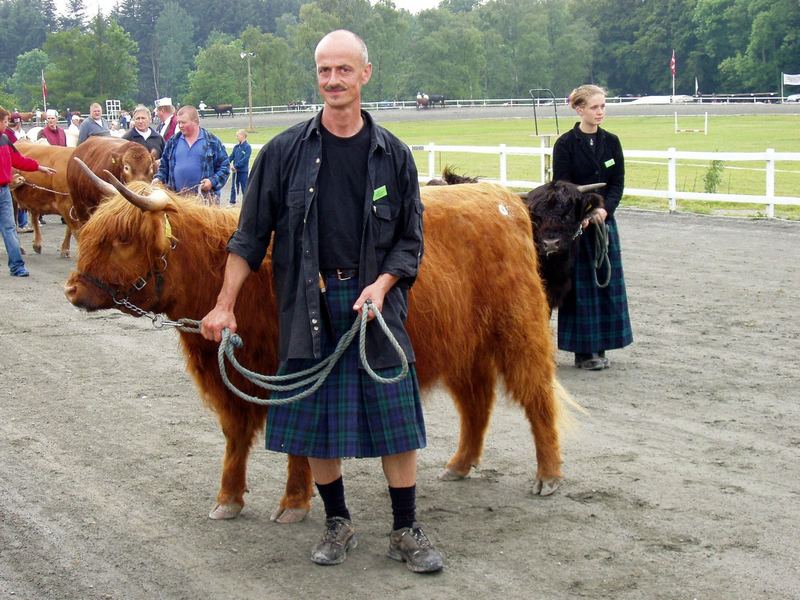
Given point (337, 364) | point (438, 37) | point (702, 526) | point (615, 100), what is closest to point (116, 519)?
point (337, 364)

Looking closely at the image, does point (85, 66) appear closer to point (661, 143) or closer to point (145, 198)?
point (661, 143)

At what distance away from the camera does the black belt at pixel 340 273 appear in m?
4.38

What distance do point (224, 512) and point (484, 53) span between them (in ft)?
350

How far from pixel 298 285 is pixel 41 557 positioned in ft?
5.61

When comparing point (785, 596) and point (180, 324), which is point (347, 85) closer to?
point (180, 324)

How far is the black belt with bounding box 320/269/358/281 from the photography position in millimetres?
4379

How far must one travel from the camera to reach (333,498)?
15.4 ft

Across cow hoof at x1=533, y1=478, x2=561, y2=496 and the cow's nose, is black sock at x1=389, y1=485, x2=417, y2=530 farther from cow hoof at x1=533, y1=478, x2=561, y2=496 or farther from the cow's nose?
the cow's nose

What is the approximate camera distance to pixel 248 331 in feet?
16.1

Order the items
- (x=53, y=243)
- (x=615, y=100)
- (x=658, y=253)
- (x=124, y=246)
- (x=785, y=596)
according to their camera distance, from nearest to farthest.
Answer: (x=785, y=596), (x=124, y=246), (x=658, y=253), (x=53, y=243), (x=615, y=100)

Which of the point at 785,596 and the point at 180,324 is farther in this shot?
the point at 180,324

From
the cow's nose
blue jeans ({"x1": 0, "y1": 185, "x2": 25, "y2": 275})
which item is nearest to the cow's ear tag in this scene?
the cow's nose

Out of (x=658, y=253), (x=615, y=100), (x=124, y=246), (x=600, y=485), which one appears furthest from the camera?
(x=615, y=100)

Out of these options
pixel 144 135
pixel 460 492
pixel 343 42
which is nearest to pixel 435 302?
pixel 460 492
